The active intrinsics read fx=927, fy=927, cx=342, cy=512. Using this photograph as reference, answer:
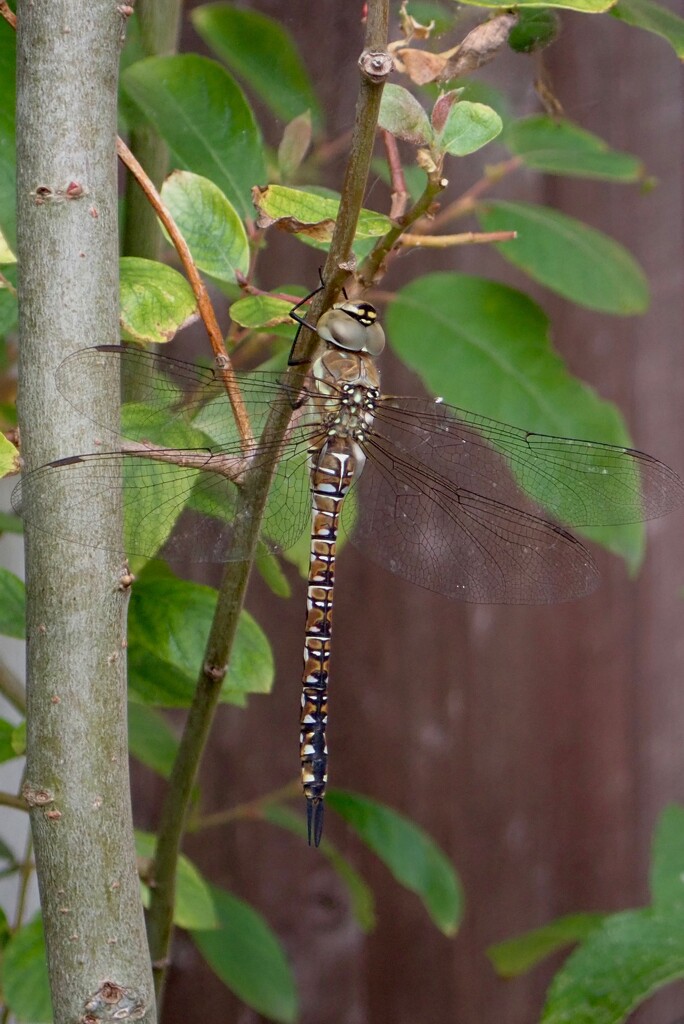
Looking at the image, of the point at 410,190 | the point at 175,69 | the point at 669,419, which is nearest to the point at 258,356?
the point at 410,190

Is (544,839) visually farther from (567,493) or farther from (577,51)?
(577,51)

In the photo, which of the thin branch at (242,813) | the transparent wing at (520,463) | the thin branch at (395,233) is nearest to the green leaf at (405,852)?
the thin branch at (242,813)

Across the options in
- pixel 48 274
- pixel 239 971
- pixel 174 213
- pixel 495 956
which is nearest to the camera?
pixel 48 274

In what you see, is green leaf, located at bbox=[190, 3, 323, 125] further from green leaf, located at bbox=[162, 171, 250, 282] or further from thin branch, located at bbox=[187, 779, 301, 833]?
thin branch, located at bbox=[187, 779, 301, 833]

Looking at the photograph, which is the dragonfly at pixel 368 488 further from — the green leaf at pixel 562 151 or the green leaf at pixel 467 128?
the green leaf at pixel 562 151

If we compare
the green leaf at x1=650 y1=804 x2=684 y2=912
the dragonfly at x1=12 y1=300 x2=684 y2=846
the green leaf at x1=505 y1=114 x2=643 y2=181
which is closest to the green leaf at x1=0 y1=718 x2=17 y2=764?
the dragonfly at x1=12 y1=300 x2=684 y2=846

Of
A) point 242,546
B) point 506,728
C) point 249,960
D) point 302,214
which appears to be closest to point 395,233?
point 302,214
